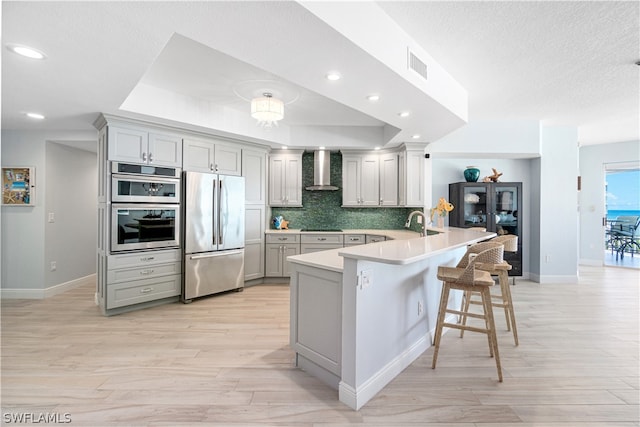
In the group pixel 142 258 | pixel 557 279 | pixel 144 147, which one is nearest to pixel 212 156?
pixel 144 147

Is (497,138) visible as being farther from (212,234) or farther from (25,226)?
(25,226)

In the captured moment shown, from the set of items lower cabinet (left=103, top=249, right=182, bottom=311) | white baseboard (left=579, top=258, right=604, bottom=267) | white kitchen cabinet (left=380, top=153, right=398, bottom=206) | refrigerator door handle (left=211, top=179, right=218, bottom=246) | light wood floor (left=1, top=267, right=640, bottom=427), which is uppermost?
white kitchen cabinet (left=380, top=153, right=398, bottom=206)

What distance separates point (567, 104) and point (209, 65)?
4594mm

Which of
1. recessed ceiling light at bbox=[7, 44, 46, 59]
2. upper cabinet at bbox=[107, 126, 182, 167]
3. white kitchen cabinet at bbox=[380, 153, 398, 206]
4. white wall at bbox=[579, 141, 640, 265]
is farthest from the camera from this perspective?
white wall at bbox=[579, 141, 640, 265]

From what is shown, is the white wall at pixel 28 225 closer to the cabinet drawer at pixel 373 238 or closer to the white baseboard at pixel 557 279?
the cabinet drawer at pixel 373 238

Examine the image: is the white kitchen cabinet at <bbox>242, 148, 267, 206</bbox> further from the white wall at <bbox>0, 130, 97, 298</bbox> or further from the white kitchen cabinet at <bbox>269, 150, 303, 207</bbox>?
the white wall at <bbox>0, 130, 97, 298</bbox>

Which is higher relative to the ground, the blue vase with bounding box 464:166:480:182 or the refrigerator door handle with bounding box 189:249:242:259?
the blue vase with bounding box 464:166:480:182

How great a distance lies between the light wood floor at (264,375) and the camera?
6.20 ft

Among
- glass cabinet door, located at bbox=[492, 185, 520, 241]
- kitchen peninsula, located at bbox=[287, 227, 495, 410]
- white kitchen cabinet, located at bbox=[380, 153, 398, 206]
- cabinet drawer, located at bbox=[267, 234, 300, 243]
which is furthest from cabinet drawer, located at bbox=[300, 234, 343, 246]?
glass cabinet door, located at bbox=[492, 185, 520, 241]

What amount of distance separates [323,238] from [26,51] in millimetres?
3881

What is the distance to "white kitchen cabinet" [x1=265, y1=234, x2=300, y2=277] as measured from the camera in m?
4.99

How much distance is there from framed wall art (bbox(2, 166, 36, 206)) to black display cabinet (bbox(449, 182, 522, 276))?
6.58 metres

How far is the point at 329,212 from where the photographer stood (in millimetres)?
5578

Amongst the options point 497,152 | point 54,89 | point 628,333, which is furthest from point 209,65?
point 628,333
